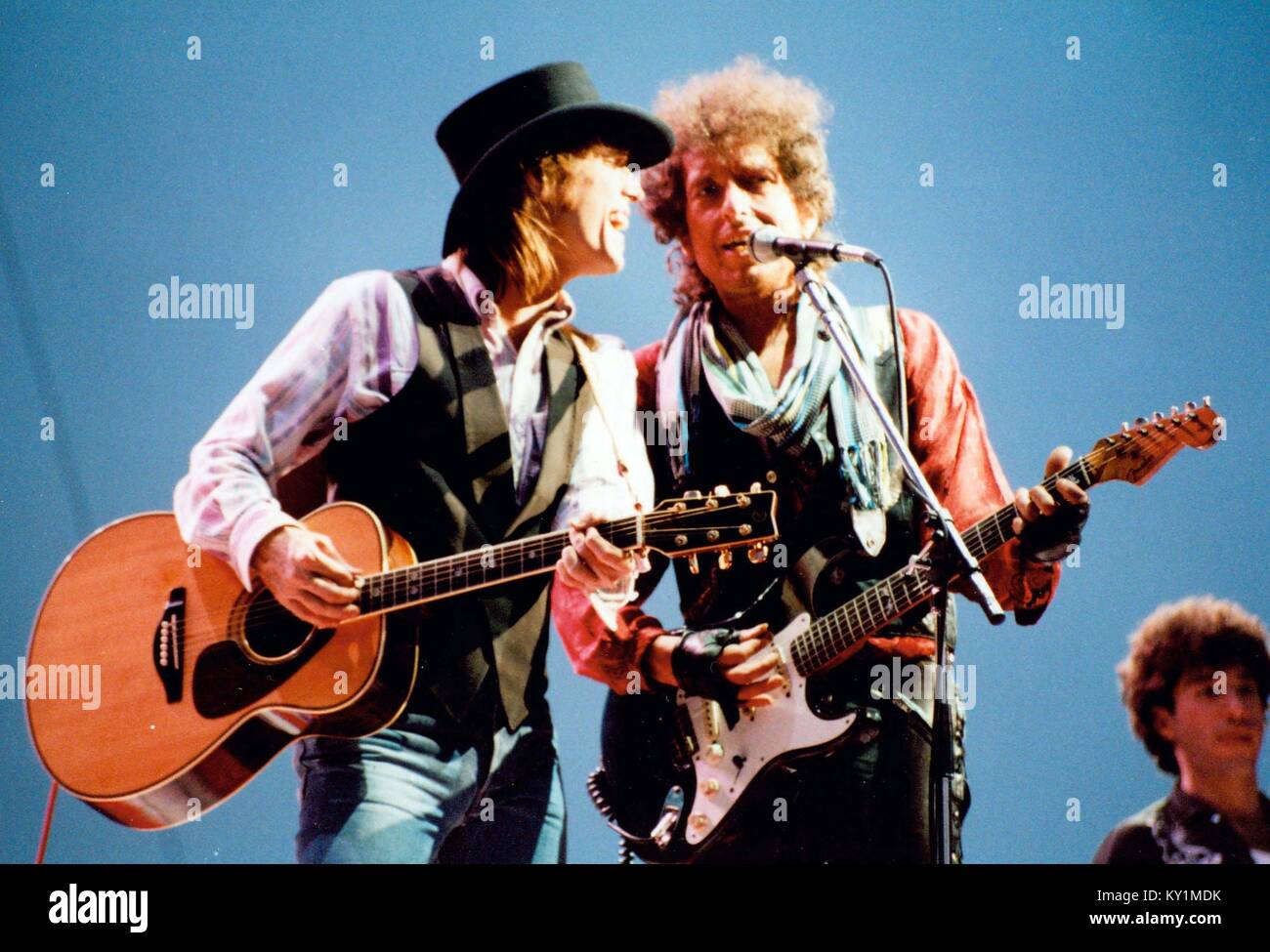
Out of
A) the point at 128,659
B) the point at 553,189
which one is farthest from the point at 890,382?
the point at 128,659

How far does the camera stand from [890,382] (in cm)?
315

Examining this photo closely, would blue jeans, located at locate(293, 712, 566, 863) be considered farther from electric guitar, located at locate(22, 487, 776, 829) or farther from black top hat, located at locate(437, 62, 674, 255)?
black top hat, located at locate(437, 62, 674, 255)

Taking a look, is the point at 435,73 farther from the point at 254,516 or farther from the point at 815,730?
the point at 815,730

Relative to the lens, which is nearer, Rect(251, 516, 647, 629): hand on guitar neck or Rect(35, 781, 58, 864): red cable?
Rect(251, 516, 647, 629): hand on guitar neck

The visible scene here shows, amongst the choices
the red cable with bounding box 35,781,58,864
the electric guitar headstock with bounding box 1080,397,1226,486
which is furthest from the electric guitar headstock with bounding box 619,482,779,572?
the red cable with bounding box 35,781,58,864

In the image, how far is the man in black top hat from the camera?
3.04m

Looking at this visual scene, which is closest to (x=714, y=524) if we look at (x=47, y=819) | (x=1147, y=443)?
(x=1147, y=443)

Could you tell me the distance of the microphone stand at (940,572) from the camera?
2.58m

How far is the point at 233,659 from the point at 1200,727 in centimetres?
213

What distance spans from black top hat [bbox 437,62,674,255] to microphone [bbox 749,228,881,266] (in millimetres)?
374

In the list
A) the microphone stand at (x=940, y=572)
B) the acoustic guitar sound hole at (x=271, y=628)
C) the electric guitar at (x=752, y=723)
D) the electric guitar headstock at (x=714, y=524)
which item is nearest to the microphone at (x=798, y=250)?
the microphone stand at (x=940, y=572)

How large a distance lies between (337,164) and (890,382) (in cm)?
142

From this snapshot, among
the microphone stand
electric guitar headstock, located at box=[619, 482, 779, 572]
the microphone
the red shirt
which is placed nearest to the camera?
the microphone stand

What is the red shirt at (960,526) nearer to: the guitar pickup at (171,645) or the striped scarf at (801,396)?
the striped scarf at (801,396)
